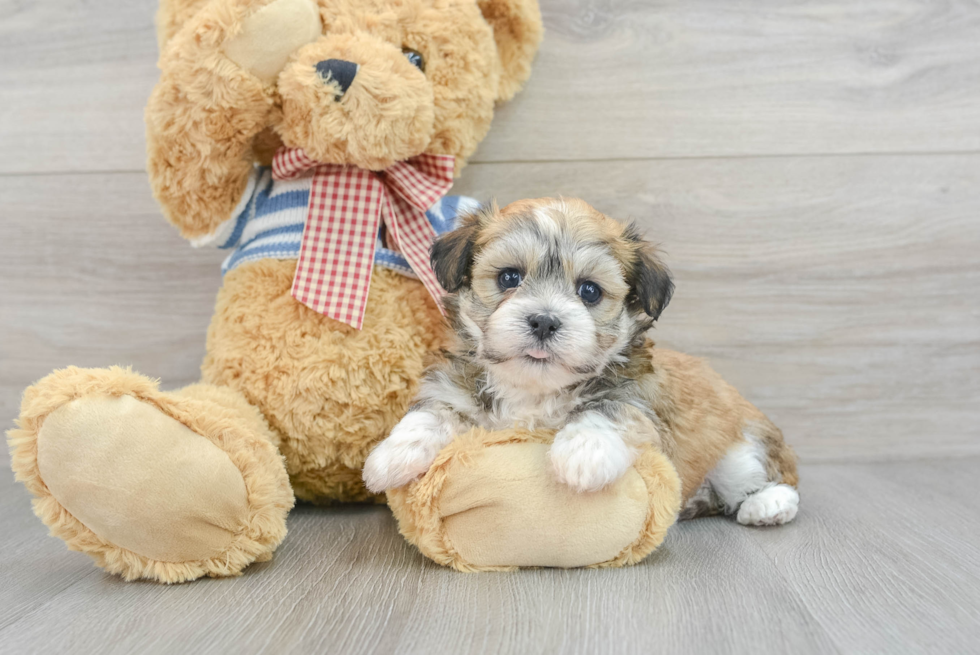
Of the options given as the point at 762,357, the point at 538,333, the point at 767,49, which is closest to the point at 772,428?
the point at 762,357

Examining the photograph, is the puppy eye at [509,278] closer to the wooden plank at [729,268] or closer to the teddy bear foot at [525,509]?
the teddy bear foot at [525,509]

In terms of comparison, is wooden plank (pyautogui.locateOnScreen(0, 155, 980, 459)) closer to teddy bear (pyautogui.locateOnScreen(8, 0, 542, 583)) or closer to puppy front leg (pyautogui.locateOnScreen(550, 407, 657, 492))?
teddy bear (pyautogui.locateOnScreen(8, 0, 542, 583))

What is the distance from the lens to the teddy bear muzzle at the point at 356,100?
173 centimetres

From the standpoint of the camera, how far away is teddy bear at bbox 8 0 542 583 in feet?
5.09

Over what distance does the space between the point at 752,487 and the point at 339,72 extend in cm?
150

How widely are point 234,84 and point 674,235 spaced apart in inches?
56.0

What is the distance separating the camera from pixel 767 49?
2383mm

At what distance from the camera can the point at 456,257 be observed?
1688 mm

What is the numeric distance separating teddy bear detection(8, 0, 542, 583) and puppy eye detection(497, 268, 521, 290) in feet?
1.10

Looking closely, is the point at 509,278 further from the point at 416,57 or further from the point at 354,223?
the point at 416,57

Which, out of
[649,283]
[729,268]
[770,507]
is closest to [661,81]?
[729,268]

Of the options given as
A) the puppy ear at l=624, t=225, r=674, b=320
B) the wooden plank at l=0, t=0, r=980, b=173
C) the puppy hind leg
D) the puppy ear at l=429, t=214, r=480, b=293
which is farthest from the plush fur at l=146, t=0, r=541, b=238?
the puppy hind leg

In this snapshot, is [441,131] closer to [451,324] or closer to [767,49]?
[451,324]

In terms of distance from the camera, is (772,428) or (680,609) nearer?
(680,609)
